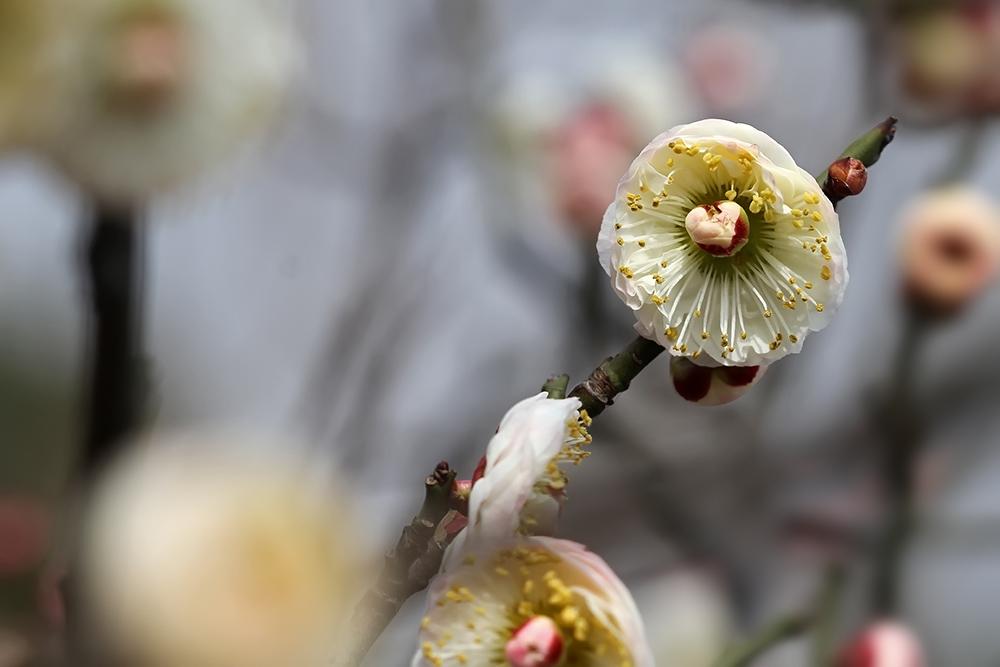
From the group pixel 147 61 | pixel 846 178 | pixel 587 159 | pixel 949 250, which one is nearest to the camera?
pixel 846 178

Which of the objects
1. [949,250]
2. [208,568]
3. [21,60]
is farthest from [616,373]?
[949,250]

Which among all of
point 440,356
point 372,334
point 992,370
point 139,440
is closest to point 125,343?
point 139,440

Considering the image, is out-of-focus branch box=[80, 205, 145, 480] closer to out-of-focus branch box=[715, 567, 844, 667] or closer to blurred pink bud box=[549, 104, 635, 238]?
out-of-focus branch box=[715, 567, 844, 667]

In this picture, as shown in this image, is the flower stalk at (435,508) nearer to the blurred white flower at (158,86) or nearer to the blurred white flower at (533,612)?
the blurred white flower at (533,612)

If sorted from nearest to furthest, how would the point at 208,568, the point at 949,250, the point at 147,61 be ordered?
the point at 208,568, the point at 147,61, the point at 949,250

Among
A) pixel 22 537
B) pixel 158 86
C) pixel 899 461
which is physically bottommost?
pixel 899 461

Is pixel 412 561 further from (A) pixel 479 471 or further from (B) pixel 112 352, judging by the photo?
(B) pixel 112 352

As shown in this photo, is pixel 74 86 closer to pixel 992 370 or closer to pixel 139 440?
pixel 139 440

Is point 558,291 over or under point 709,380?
under
